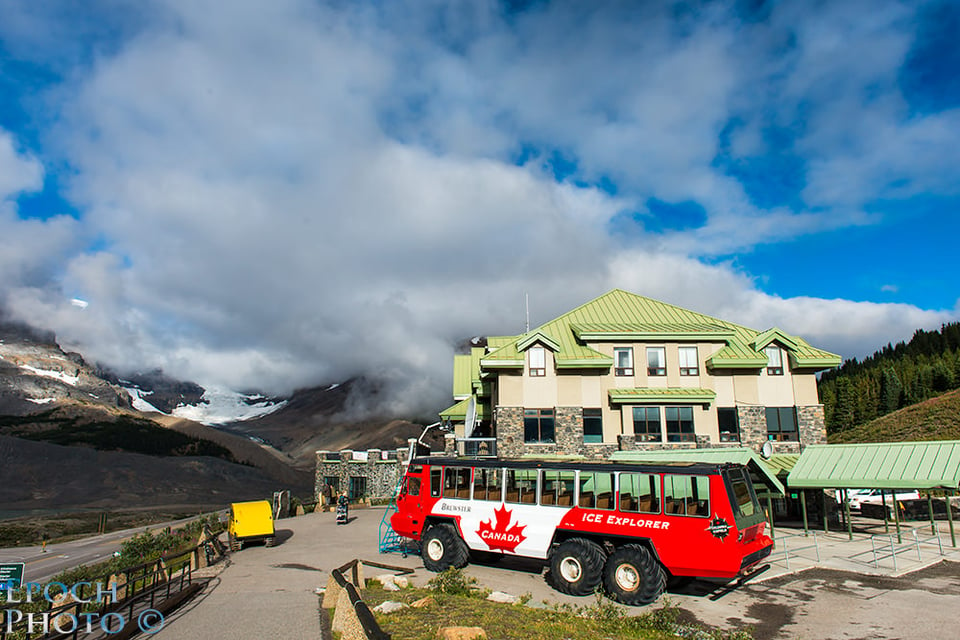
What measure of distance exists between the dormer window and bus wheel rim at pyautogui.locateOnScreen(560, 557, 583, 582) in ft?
61.6

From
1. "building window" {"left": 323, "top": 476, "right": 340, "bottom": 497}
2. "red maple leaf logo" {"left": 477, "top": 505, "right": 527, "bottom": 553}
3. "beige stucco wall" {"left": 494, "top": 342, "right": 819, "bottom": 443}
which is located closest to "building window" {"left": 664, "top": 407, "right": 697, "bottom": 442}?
"beige stucco wall" {"left": 494, "top": 342, "right": 819, "bottom": 443}

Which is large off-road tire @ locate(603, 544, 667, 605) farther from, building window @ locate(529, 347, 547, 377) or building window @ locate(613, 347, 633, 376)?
building window @ locate(613, 347, 633, 376)

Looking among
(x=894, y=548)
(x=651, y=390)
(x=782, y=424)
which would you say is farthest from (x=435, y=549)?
(x=782, y=424)

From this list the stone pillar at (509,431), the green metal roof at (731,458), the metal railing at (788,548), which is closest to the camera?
the metal railing at (788,548)

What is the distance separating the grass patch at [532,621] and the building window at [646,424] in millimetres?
19966

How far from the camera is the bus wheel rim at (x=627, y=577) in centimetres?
1405

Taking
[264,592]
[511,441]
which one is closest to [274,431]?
[511,441]

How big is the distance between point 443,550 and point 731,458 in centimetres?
1424

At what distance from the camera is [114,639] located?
412 inches

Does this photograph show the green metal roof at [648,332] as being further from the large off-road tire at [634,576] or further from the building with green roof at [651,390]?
the large off-road tire at [634,576]

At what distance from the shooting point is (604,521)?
1512 cm

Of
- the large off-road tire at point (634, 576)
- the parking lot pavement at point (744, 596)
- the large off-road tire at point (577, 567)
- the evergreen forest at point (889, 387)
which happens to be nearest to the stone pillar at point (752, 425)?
the parking lot pavement at point (744, 596)

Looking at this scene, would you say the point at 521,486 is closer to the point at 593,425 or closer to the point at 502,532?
the point at 502,532

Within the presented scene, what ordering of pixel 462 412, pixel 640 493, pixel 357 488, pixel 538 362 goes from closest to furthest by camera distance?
pixel 640 493 < pixel 538 362 < pixel 462 412 < pixel 357 488
